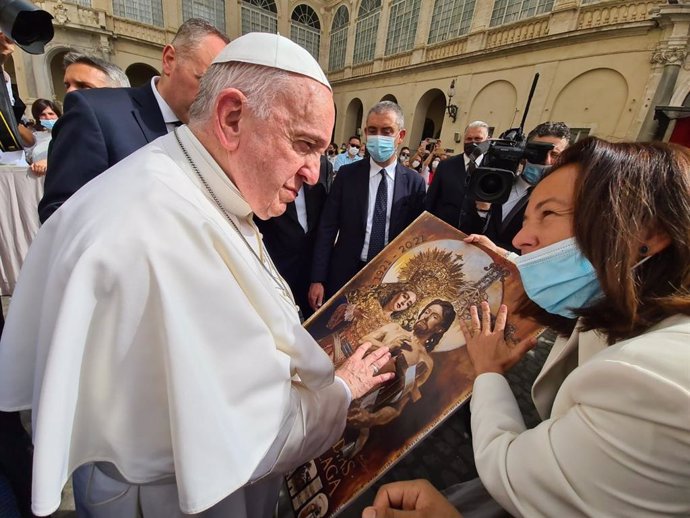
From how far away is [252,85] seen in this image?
103cm

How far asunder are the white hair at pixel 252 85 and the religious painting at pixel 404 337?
1.08 meters

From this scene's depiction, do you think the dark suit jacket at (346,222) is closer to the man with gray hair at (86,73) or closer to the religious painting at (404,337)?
the religious painting at (404,337)

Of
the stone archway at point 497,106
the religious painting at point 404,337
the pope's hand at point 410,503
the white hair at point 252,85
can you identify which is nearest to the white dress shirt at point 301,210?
the religious painting at point 404,337

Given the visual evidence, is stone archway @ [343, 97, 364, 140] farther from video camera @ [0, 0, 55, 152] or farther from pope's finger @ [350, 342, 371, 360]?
pope's finger @ [350, 342, 371, 360]

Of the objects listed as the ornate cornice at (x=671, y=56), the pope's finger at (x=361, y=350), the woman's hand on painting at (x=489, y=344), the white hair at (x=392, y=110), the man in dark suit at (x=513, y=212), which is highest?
the ornate cornice at (x=671, y=56)

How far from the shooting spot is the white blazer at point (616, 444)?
0.66 m

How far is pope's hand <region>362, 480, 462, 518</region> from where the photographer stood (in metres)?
1.02

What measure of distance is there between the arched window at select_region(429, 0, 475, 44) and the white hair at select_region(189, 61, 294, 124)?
16.9 meters

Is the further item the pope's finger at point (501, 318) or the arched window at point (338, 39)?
the arched window at point (338, 39)

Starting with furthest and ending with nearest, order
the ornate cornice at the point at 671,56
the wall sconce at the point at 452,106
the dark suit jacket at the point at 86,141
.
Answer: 1. the wall sconce at the point at 452,106
2. the ornate cornice at the point at 671,56
3. the dark suit jacket at the point at 86,141

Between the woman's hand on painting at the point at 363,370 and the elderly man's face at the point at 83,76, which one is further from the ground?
the elderly man's face at the point at 83,76

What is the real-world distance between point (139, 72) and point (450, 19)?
1906cm

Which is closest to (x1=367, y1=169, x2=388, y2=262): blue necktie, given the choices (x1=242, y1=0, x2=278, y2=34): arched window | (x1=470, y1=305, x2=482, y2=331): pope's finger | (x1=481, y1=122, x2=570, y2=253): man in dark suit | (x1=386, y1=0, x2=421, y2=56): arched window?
(x1=481, y1=122, x2=570, y2=253): man in dark suit

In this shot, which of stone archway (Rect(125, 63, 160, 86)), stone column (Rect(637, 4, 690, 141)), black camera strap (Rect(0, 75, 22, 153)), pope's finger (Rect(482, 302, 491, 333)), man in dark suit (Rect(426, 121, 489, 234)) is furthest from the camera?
stone archway (Rect(125, 63, 160, 86))
